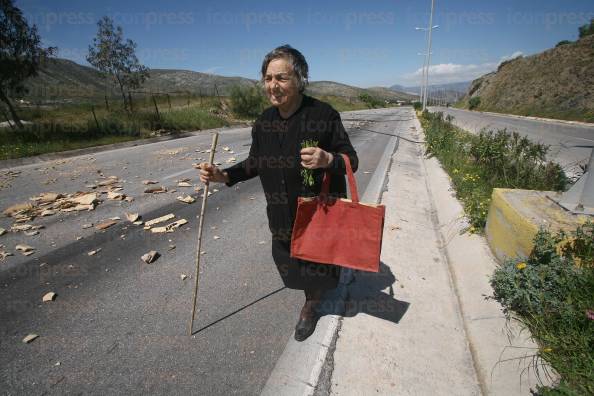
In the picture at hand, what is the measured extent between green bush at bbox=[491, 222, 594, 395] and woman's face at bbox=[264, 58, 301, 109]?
235cm

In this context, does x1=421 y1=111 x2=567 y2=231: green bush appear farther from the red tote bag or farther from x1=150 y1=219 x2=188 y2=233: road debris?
x1=150 y1=219 x2=188 y2=233: road debris

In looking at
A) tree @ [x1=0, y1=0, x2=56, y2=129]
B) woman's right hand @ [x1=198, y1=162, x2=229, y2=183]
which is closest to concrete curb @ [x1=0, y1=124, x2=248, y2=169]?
tree @ [x1=0, y1=0, x2=56, y2=129]

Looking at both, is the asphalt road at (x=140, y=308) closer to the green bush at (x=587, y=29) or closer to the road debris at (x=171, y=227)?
the road debris at (x=171, y=227)

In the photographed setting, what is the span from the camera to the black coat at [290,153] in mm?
2074

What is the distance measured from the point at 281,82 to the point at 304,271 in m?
1.45

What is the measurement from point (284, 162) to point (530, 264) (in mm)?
2286

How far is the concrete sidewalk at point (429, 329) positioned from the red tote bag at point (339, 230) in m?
0.77

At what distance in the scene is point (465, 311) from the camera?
106 inches

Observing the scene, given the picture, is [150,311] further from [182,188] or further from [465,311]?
[182,188]

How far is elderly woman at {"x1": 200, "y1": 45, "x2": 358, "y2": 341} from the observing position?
199 centimetres

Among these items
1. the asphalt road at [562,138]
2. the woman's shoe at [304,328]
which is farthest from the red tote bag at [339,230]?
the asphalt road at [562,138]

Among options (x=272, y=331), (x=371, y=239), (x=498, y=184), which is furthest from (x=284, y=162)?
(x=498, y=184)

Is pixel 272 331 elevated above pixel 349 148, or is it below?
below

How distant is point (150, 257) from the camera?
3.68 meters
